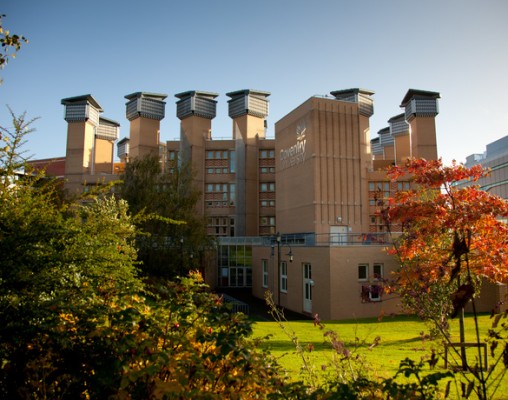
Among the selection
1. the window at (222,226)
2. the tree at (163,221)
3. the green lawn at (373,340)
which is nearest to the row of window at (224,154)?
the window at (222,226)

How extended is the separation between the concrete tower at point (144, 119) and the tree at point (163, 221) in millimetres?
19558

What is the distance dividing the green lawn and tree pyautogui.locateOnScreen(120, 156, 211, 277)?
36.8 ft

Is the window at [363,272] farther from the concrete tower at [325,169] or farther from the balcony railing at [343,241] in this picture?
the concrete tower at [325,169]

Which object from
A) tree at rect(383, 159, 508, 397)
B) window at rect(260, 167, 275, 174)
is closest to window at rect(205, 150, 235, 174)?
window at rect(260, 167, 275, 174)

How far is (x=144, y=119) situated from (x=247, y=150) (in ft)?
45.7

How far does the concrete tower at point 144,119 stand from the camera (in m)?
48.5

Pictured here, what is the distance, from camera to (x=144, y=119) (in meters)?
48.9

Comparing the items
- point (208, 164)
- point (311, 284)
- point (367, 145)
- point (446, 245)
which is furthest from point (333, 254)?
point (367, 145)

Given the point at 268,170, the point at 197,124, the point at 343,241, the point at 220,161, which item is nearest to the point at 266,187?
the point at 268,170

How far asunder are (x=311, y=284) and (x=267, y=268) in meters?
8.68

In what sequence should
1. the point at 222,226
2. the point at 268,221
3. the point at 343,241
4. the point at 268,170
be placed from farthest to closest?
the point at 268,170 → the point at 268,221 → the point at 222,226 → the point at 343,241

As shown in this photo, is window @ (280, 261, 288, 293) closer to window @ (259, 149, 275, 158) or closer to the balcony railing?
the balcony railing

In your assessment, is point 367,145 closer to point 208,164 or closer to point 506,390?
point 208,164

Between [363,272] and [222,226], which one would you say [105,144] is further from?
[363,272]
